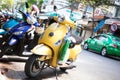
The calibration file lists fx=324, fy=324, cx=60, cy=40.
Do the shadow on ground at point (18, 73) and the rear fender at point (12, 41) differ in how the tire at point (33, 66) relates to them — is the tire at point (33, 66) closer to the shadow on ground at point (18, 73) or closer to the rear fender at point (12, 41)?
the shadow on ground at point (18, 73)

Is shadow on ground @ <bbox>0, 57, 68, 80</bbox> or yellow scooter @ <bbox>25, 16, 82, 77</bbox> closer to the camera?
yellow scooter @ <bbox>25, 16, 82, 77</bbox>

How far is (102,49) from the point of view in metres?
20.8

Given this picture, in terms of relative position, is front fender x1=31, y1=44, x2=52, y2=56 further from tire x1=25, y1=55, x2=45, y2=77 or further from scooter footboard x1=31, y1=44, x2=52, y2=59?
tire x1=25, y1=55, x2=45, y2=77

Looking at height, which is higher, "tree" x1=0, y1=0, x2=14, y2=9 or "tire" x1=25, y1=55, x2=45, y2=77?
"tire" x1=25, y1=55, x2=45, y2=77

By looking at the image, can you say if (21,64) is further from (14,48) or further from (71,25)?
(71,25)

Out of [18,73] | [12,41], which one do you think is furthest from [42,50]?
[12,41]

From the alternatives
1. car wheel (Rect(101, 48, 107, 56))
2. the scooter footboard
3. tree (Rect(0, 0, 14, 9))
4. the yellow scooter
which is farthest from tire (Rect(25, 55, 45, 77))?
tree (Rect(0, 0, 14, 9))

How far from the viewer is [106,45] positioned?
66.8 ft

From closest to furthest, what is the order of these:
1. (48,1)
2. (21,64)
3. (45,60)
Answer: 1. (45,60)
2. (21,64)
3. (48,1)

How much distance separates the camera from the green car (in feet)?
65.4

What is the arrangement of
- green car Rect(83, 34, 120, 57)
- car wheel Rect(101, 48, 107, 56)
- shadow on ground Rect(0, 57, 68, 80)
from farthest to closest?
car wheel Rect(101, 48, 107, 56) → green car Rect(83, 34, 120, 57) → shadow on ground Rect(0, 57, 68, 80)

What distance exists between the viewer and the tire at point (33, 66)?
7.05 meters

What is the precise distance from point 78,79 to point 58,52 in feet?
4.53

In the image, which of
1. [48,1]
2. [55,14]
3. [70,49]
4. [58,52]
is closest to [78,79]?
[70,49]
